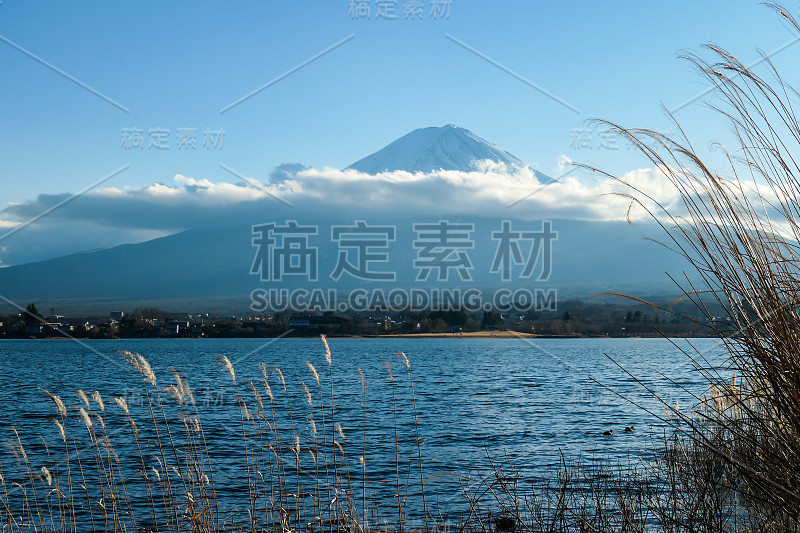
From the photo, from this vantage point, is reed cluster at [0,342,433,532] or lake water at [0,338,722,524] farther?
lake water at [0,338,722,524]

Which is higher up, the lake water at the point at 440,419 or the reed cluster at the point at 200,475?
the reed cluster at the point at 200,475

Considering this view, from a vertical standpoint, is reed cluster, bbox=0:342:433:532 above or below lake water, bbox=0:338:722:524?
above

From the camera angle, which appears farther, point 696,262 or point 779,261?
point 696,262

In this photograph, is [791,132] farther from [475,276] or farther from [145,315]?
[475,276]

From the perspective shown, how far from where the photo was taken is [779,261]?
3178mm

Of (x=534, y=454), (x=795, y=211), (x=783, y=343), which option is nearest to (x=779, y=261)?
(x=795, y=211)

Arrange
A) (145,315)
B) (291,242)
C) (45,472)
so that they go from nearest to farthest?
(45,472)
(145,315)
(291,242)

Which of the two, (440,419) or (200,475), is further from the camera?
(440,419)

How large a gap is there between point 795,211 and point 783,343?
755 millimetres

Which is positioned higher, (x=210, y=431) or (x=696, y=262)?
(x=696, y=262)

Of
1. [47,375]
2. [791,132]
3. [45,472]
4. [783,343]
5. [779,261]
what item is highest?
[791,132]

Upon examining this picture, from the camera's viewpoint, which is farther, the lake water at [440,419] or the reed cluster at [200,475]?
the lake water at [440,419]

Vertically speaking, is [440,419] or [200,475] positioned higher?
[200,475]

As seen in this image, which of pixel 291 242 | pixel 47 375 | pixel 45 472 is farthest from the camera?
pixel 291 242
